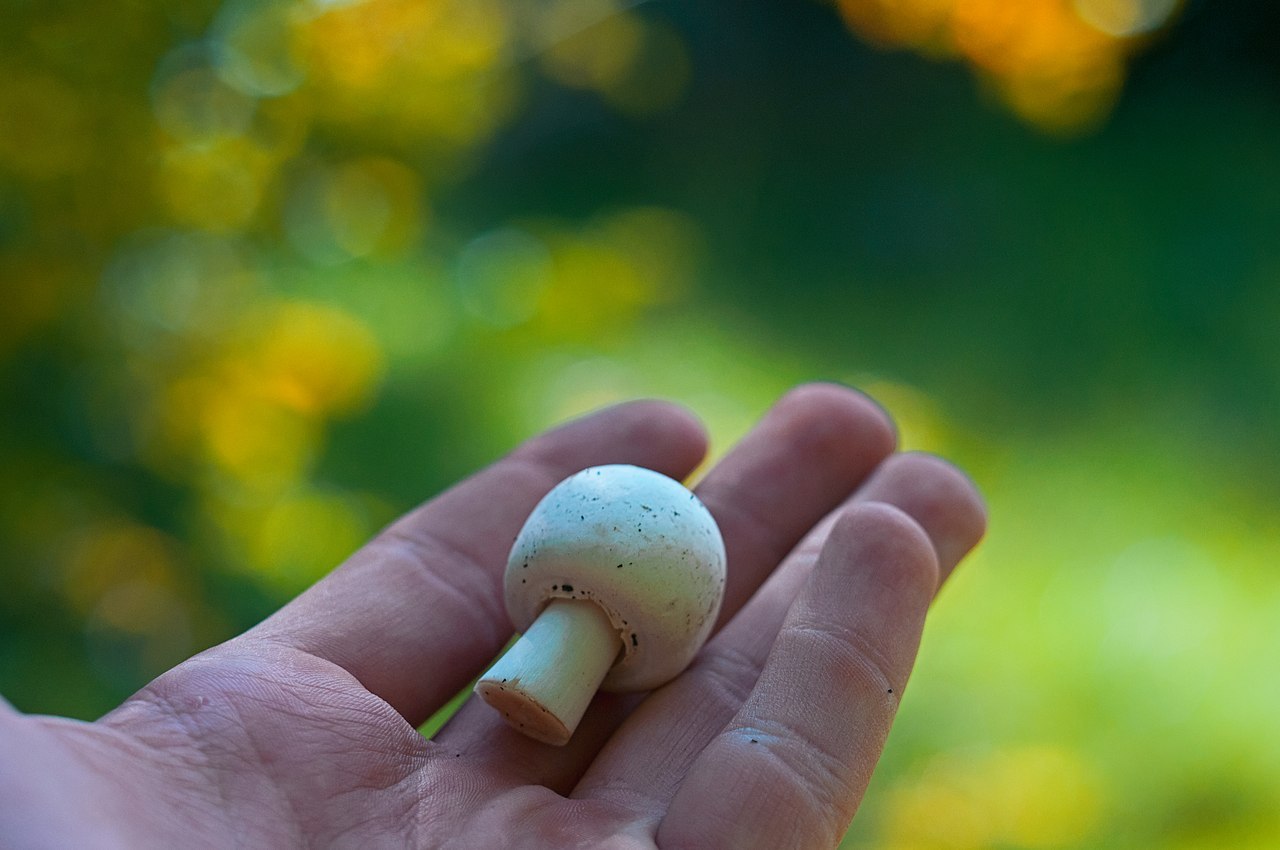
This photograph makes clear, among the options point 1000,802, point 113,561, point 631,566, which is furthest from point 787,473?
point 113,561

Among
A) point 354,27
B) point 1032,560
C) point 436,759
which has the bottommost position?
point 436,759

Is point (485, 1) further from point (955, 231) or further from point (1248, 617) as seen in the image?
point (1248, 617)

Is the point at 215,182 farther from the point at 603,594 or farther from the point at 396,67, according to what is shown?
the point at 603,594

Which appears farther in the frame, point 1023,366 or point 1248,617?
point 1023,366

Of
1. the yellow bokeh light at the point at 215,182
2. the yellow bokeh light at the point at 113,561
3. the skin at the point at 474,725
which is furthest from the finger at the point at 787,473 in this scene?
the yellow bokeh light at the point at 113,561

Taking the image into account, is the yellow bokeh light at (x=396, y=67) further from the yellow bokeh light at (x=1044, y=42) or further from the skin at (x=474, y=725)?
the yellow bokeh light at (x=1044, y=42)

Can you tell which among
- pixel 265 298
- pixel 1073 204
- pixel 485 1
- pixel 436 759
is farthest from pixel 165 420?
Answer: pixel 1073 204
